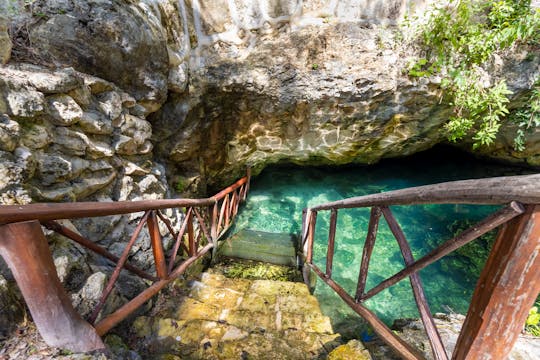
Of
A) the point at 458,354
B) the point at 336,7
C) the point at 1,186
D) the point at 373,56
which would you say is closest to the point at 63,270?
the point at 1,186

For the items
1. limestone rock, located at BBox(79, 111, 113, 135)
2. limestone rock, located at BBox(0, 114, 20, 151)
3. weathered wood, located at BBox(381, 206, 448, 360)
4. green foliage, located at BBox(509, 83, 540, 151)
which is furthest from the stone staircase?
green foliage, located at BBox(509, 83, 540, 151)

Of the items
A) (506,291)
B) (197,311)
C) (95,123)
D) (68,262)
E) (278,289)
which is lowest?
(278,289)

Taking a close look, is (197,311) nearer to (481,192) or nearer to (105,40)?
(481,192)

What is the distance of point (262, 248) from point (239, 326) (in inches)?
71.9

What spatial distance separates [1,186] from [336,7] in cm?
482

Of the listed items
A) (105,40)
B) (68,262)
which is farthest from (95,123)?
(68,262)

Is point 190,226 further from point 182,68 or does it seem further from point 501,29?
point 501,29

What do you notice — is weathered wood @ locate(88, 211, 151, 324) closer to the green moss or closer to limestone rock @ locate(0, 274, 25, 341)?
limestone rock @ locate(0, 274, 25, 341)

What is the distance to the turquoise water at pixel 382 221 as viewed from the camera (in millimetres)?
3484

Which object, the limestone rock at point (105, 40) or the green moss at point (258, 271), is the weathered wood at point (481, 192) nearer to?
the green moss at point (258, 271)

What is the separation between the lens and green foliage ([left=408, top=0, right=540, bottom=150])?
9.67 ft

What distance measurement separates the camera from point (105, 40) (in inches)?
93.3

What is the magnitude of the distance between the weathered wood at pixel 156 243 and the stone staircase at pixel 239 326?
0.55 m

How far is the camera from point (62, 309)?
100cm
